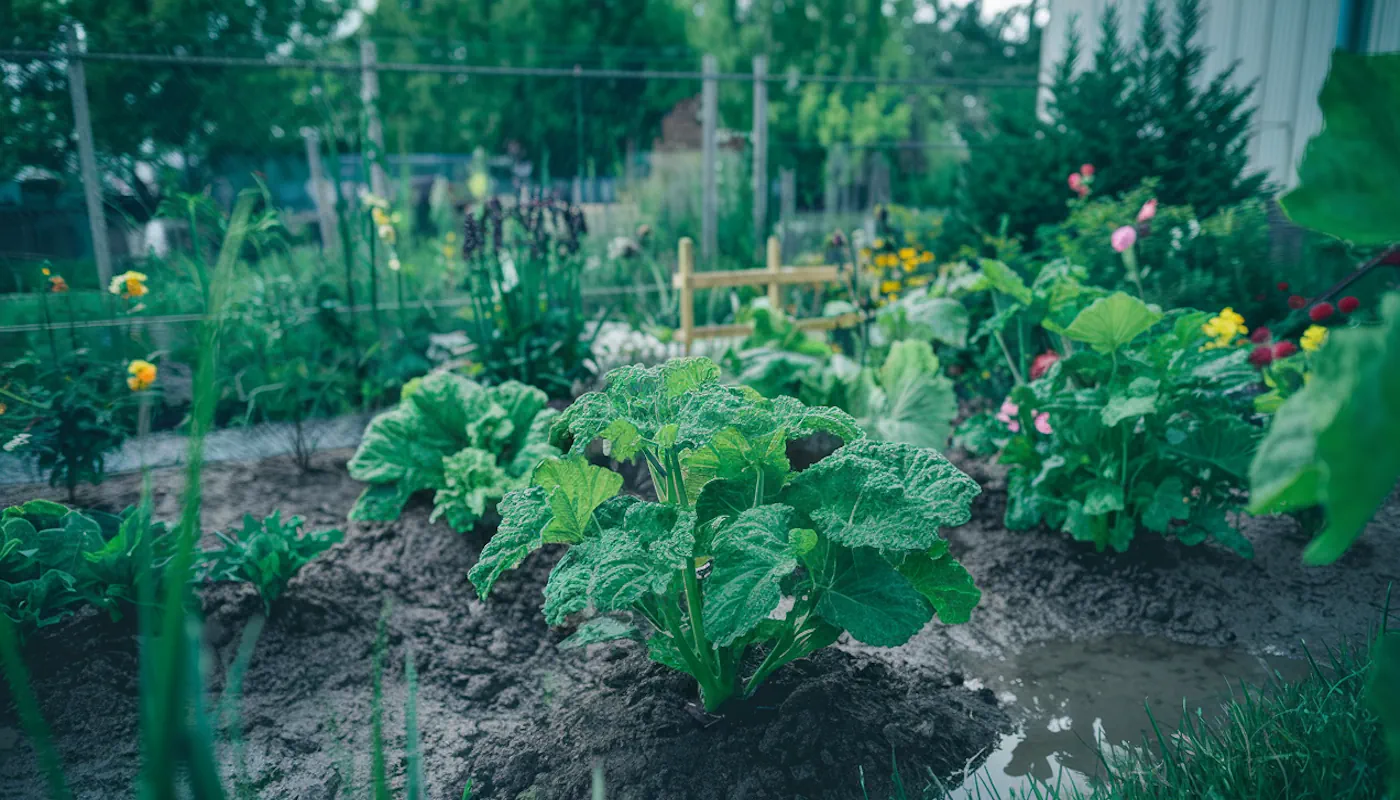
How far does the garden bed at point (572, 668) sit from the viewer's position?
5.44 ft

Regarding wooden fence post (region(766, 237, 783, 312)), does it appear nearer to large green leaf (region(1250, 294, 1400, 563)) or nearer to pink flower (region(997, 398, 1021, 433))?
pink flower (region(997, 398, 1021, 433))

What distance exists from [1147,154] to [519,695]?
4.64 meters

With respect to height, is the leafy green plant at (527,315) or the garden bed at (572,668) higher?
the leafy green plant at (527,315)

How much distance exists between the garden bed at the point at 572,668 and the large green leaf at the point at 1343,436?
108cm

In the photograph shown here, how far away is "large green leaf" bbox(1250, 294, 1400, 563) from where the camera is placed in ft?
2.27

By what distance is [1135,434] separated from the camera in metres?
2.57

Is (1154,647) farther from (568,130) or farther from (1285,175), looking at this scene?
(568,130)

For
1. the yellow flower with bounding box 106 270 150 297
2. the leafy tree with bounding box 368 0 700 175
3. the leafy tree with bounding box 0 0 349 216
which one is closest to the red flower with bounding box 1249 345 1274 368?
the yellow flower with bounding box 106 270 150 297

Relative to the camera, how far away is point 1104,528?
2615 mm

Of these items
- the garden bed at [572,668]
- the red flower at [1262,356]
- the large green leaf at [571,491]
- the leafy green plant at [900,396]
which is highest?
the red flower at [1262,356]

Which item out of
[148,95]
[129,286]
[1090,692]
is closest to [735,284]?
[129,286]

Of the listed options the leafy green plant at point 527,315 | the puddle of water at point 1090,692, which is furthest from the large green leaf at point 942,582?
the leafy green plant at point 527,315

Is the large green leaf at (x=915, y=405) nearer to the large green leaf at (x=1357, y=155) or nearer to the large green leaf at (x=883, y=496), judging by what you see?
the large green leaf at (x=883, y=496)

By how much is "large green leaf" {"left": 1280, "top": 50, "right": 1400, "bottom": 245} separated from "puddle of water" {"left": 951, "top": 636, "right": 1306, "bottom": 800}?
4.02 feet
